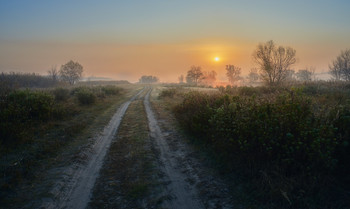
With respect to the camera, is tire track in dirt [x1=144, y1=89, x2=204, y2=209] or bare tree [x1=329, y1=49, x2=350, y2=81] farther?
bare tree [x1=329, y1=49, x2=350, y2=81]

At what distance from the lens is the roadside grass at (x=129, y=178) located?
467 cm

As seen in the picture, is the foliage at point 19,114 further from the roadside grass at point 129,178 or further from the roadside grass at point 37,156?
the roadside grass at point 129,178

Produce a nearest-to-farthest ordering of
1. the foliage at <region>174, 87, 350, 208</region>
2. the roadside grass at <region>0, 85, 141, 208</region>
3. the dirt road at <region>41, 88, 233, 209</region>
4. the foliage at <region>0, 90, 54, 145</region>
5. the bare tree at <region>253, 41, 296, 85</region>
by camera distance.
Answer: the foliage at <region>174, 87, 350, 208</region>
the dirt road at <region>41, 88, 233, 209</region>
the roadside grass at <region>0, 85, 141, 208</region>
the foliage at <region>0, 90, 54, 145</region>
the bare tree at <region>253, 41, 296, 85</region>

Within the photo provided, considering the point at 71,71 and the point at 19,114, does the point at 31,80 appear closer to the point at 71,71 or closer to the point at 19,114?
the point at 71,71

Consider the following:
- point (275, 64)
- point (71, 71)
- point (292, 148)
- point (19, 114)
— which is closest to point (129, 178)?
point (292, 148)

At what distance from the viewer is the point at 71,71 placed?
2854 inches

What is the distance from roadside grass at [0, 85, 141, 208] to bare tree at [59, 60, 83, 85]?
221 ft

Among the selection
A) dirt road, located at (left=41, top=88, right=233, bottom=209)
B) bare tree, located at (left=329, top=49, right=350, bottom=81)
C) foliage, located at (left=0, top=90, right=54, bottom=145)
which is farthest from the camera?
bare tree, located at (left=329, top=49, right=350, bottom=81)

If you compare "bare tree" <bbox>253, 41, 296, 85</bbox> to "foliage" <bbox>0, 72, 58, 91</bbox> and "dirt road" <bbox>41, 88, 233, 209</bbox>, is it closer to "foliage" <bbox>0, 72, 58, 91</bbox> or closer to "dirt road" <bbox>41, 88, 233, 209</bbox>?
"dirt road" <bbox>41, 88, 233, 209</bbox>

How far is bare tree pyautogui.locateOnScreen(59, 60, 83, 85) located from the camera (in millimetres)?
71312

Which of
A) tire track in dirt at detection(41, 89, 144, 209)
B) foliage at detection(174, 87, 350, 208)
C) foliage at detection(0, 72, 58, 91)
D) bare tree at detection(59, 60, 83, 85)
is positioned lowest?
tire track in dirt at detection(41, 89, 144, 209)

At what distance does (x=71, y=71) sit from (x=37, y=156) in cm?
7427

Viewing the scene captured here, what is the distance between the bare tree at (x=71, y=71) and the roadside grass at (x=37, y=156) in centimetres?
6745

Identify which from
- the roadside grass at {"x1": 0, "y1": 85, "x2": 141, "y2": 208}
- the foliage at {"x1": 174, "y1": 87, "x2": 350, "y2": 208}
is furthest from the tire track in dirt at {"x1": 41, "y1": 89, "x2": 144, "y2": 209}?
the foliage at {"x1": 174, "y1": 87, "x2": 350, "y2": 208}
